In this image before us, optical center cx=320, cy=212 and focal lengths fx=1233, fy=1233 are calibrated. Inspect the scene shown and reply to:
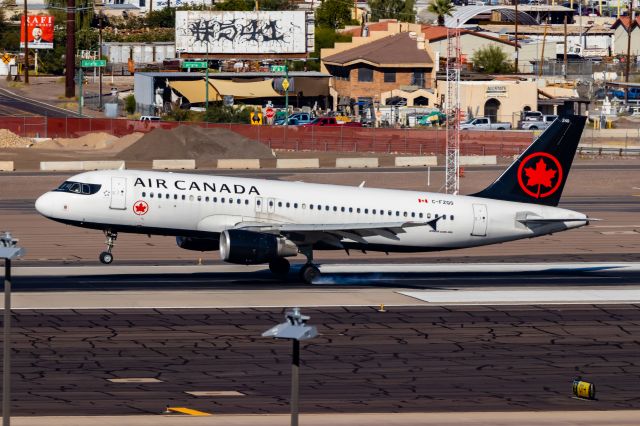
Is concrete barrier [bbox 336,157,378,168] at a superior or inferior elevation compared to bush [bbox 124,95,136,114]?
inferior

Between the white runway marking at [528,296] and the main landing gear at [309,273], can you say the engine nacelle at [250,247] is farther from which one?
the white runway marking at [528,296]

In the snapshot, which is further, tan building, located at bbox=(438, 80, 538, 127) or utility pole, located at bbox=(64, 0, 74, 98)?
utility pole, located at bbox=(64, 0, 74, 98)

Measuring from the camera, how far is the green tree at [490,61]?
172250 mm

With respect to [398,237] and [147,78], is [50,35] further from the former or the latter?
[398,237]

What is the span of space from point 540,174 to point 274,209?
11657mm

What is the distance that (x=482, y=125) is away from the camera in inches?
4926

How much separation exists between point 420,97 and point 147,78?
3254 cm

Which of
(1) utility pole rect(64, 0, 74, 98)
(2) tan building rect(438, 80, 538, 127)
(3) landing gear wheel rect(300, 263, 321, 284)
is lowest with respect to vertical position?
(3) landing gear wheel rect(300, 263, 321, 284)

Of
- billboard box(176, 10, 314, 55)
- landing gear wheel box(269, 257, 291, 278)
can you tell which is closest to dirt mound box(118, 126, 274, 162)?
billboard box(176, 10, 314, 55)

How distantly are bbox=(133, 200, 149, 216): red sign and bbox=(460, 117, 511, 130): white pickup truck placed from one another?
78.8 metres

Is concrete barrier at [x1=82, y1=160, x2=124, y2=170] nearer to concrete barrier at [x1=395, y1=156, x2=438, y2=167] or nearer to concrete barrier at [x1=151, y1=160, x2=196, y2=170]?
concrete barrier at [x1=151, y1=160, x2=196, y2=170]

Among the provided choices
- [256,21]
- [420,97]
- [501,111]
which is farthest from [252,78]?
[501,111]

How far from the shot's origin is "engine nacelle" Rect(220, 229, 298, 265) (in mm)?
45938

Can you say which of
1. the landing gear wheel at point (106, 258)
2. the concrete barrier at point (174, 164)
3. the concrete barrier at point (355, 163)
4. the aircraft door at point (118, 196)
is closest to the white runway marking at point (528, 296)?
the aircraft door at point (118, 196)
